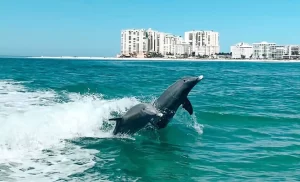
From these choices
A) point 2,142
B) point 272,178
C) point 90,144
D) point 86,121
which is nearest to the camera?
point 272,178

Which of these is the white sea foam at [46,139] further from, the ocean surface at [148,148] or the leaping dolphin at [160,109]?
the leaping dolphin at [160,109]

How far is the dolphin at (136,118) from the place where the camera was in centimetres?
1247

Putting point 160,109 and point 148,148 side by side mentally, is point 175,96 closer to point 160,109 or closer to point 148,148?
point 160,109

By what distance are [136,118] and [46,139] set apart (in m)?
3.00

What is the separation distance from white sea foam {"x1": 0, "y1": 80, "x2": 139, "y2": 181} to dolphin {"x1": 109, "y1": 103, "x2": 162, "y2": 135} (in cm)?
73

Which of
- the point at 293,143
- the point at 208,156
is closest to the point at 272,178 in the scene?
the point at 208,156

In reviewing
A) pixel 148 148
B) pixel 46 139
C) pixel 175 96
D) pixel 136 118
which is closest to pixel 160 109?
pixel 175 96

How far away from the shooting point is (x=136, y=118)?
12773mm

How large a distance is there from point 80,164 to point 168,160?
2.47 meters

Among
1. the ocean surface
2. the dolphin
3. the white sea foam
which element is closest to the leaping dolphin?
the dolphin

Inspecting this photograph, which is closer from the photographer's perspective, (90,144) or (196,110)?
(90,144)

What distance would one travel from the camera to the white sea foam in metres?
9.52

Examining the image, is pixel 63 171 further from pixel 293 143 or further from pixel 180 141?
pixel 293 143

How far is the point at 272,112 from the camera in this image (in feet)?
66.5
